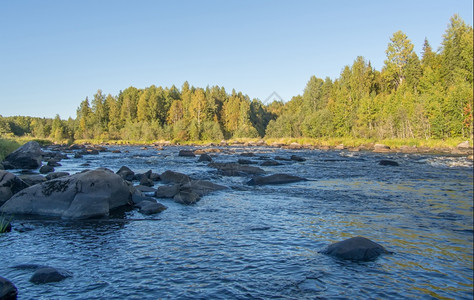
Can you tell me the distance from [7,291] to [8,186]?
1011 centimetres

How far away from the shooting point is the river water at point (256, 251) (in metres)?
6.29

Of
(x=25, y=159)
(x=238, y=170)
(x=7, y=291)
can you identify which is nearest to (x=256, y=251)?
(x=7, y=291)

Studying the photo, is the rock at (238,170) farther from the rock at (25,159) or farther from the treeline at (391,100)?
the treeline at (391,100)

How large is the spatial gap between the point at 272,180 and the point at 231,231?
10.1 metres

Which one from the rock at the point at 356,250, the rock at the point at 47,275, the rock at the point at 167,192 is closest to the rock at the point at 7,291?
the rock at the point at 47,275

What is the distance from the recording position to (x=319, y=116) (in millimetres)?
89062

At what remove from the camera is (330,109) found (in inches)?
3725

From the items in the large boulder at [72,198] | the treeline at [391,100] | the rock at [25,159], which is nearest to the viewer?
the large boulder at [72,198]

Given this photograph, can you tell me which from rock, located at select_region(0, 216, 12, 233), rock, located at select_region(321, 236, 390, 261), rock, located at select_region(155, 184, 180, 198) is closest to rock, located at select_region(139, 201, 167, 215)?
rock, located at select_region(155, 184, 180, 198)

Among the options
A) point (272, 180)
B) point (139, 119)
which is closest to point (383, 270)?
point (272, 180)

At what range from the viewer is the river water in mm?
6289

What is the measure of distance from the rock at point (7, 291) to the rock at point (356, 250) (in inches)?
268

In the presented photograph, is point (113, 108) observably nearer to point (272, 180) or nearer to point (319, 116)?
point (319, 116)

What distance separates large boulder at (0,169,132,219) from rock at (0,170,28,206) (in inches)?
55.1
